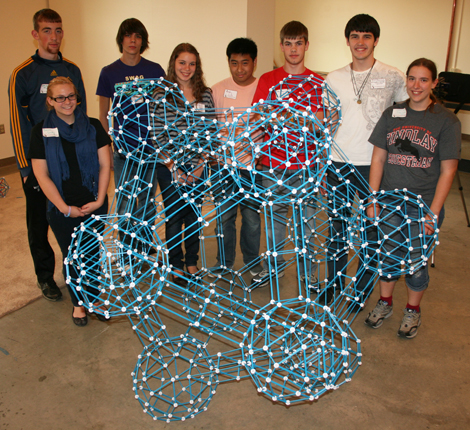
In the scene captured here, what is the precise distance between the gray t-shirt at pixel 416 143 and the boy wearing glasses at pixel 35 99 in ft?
6.51

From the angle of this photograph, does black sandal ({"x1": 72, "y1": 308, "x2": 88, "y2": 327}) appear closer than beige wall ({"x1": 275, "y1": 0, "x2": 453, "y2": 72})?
Yes

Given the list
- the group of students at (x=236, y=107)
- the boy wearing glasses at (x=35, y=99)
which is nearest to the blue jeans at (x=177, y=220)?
the group of students at (x=236, y=107)

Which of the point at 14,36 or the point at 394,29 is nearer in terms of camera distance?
the point at 14,36

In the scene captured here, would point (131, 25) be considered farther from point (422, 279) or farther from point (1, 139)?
point (1, 139)

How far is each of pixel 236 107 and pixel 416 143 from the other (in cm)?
99

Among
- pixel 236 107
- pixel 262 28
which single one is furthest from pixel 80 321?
pixel 262 28

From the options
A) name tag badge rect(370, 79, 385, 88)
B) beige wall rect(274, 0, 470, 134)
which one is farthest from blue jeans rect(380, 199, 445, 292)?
beige wall rect(274, 0, 470, 134)

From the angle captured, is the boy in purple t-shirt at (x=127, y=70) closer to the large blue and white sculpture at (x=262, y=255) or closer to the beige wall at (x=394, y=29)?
the large blue and white sculpture at (x=262, y=255)

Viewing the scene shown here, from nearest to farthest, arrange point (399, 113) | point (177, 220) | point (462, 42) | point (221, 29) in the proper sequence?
1. point (399, 113)
2. point (177, 220)
3. point (221, 29)
4. point (462, 42)

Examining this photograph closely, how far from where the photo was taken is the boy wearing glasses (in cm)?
272

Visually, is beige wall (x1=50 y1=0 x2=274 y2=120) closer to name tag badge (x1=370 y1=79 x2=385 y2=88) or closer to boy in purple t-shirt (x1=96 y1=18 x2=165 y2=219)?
boy in purple t-shirt (x1=96 y1=18 x2=165 y2=219)

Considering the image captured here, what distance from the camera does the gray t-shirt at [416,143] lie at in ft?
7.14

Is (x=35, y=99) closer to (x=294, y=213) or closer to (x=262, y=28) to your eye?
(x=294, y=213)

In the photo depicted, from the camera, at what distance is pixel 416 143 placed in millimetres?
2256
